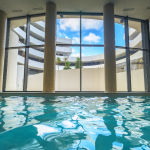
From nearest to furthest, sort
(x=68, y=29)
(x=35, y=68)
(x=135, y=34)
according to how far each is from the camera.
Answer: (x=35, y=68) → (x=68, y=29) → (x=135, y=34)

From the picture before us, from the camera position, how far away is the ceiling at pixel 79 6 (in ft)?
21.4

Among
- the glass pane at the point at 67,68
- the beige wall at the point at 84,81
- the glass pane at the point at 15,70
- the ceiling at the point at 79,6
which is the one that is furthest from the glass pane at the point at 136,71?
the glass pane at the point at 15,70

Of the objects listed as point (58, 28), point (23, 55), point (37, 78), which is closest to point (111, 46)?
point (58, 28)

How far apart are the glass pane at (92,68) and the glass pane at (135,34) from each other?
187 centimetres

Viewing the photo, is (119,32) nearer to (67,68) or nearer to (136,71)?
(136,71)

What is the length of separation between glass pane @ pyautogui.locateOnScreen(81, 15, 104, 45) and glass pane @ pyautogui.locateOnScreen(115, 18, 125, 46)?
2.74ft

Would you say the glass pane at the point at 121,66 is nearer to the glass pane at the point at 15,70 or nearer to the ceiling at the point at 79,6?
the ceiling at the point at 79,6

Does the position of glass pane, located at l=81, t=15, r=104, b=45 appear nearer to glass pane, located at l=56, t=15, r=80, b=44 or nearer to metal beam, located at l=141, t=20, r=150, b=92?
glass pane, located at l=56, t=15, r=80, b=44

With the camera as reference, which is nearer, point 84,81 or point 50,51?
point 50,51

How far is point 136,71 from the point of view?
7.76 meters

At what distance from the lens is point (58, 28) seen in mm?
7637

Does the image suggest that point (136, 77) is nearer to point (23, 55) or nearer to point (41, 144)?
point (23, 55)

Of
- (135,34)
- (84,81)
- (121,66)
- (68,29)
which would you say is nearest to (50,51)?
(68,29)

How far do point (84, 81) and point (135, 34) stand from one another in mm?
4180
